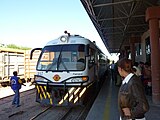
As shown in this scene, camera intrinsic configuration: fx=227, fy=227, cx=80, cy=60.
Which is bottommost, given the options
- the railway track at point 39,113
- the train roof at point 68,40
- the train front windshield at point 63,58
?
the railway track at point 39,113

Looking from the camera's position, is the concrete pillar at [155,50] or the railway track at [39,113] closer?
the railway track at [39,113]

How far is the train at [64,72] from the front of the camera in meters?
8.28

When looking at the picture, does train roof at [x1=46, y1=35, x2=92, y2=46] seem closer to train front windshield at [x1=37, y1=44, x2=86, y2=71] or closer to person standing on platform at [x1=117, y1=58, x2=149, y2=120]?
train front windshield at [x1=37, y1=44, x2=86, y2=71]

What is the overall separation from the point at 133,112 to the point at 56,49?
6.68 m

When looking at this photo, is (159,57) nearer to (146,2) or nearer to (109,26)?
(146,2)

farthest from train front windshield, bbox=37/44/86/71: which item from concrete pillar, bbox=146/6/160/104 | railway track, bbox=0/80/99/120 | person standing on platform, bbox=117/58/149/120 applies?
person standing on platform, bbox=117/58/149/120

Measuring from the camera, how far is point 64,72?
8.47m

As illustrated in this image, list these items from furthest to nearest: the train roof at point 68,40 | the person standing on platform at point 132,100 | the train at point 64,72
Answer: the train roof at point 68,40 → the train at point 64,72 → the person standing on platform at point 132,100

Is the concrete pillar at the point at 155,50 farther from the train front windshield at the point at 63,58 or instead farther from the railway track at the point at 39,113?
the railway track at the point at 39,113

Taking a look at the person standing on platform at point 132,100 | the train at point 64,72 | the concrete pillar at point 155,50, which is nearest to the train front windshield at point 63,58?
the train at point 64,72

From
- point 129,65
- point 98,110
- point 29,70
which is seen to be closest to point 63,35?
point 98,110

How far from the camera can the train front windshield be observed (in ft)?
28.6

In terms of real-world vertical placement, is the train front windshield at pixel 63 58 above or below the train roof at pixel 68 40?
below

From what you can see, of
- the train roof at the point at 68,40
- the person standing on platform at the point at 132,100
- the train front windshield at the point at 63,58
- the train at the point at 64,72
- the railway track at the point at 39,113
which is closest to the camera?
the person standing on platform at the point at 132,100
